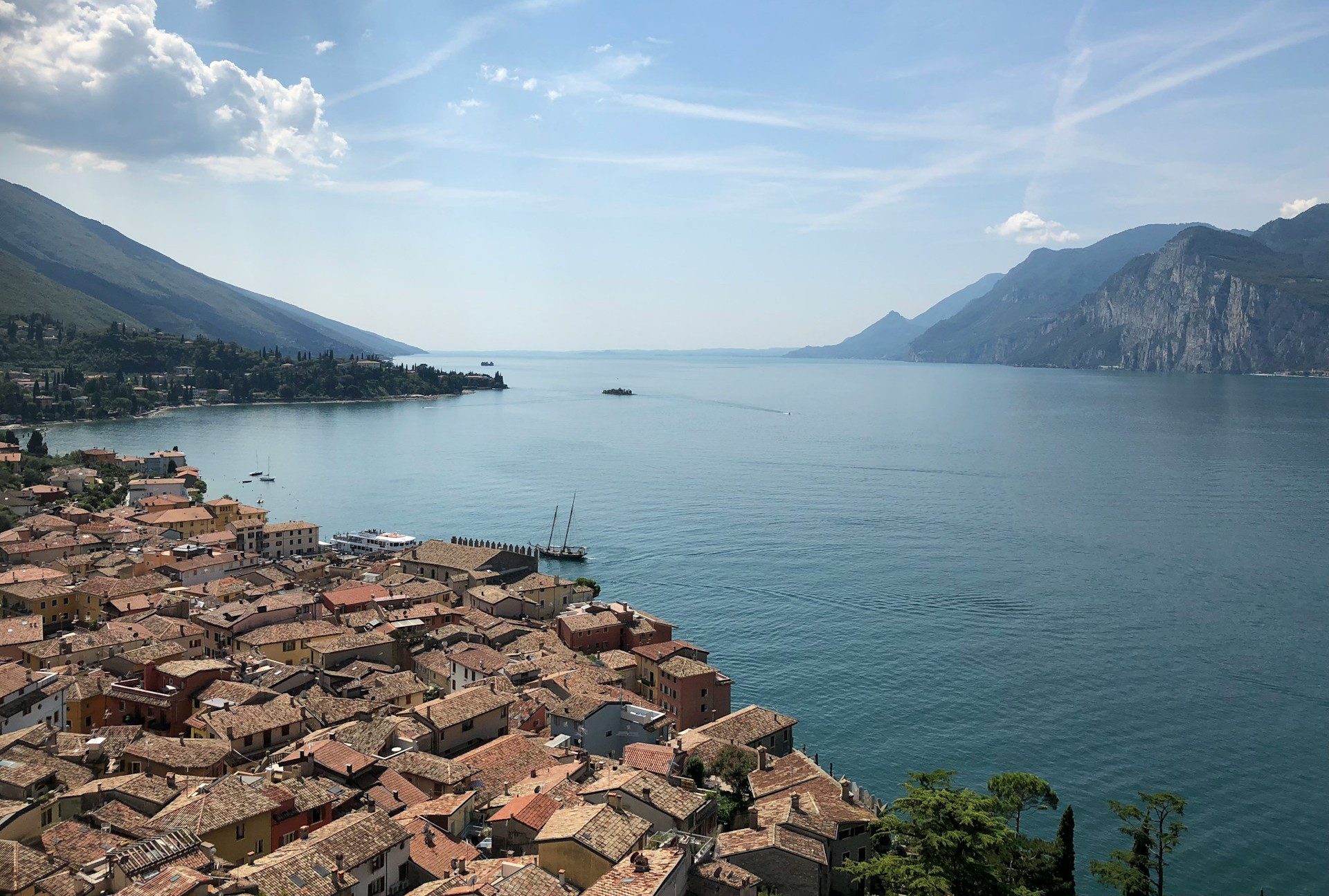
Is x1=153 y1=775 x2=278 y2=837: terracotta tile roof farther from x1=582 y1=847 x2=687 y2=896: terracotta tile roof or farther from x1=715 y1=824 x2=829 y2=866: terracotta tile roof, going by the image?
x1=715 y1=824 x2=829 y2=866: terracotta tile roof

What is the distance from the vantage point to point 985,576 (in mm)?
61094

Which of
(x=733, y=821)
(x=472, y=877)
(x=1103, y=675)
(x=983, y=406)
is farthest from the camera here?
(x=983, y=406)

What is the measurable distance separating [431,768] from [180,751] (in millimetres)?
7184

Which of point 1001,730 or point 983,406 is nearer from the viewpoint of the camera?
point 1001,730

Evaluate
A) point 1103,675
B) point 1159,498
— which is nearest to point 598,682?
point 1103,675

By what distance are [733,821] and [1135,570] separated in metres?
48.7

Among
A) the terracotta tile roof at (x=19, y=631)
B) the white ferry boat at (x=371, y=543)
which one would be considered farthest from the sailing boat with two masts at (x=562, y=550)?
the terracotta tile roof at (x=19, y=631)

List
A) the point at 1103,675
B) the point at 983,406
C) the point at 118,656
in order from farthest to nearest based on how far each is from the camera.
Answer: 1. the point at 983,406
2. the point at 1103,675
3. the point at 118,656

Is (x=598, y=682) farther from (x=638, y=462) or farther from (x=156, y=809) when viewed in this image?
(x=638, y=462)

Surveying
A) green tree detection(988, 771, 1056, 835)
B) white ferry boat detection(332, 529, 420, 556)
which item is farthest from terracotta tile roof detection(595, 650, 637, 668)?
white ferry boat detection(332, 529, 420, 556)

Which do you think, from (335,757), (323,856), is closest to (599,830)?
(323,856)

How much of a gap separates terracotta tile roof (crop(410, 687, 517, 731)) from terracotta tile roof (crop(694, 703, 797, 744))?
737 cm

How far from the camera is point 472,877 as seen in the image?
18266 mm

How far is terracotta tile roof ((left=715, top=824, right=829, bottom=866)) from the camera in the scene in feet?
68.8
